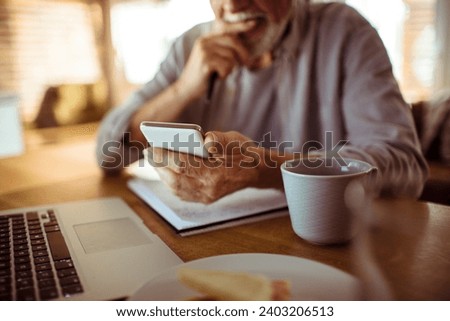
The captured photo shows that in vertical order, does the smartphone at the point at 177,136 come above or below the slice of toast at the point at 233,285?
above

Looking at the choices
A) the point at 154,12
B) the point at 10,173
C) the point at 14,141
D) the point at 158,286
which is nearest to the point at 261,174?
the point at 158,286

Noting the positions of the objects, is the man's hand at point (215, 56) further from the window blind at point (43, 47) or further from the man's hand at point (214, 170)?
the window blind at point (43, 47)

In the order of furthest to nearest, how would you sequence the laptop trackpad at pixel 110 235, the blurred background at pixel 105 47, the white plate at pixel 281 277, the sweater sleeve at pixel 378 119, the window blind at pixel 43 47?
the window blind at pixel 43 47
the blurred background at pixel 105 47
the sweater sleeve at pixel 378 119
the laptop trackpad at pixel 110 235
the white plate at pixel 281 277

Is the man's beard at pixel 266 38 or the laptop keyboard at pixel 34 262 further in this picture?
the man's beard at pixel 266 38

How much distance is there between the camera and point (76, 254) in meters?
0.39

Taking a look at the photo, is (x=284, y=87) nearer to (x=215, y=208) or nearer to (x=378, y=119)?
(x=378, y=119)

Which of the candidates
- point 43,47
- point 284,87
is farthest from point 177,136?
point 43,47

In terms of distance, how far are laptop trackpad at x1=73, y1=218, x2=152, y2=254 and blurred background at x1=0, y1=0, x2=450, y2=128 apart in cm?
67

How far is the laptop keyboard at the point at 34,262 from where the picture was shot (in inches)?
12.5

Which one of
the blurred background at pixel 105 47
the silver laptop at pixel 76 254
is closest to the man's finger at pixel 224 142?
the silver laptop at pixel 76 254

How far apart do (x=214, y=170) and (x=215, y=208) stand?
0.18ft

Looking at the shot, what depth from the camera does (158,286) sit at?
32cm

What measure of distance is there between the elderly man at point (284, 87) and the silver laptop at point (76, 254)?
247 mm

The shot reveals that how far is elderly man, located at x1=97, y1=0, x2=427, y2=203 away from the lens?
2.40 ft
